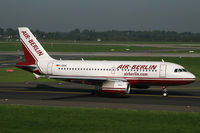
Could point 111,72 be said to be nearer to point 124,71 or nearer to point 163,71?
point 124,71

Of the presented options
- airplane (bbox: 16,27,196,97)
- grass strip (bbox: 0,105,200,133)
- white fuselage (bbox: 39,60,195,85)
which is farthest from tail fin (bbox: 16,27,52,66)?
grass strip (bbox: 0,105,200,133)

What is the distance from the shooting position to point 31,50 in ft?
134

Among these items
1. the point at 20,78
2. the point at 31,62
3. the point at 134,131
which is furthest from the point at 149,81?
the point at 20,78

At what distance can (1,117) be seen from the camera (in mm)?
24188

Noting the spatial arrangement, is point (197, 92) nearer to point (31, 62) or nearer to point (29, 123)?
point (31, 62)

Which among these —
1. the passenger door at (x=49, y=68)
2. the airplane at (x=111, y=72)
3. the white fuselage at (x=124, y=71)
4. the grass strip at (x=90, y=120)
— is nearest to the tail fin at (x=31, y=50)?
the airplane at (x=111, y=72)

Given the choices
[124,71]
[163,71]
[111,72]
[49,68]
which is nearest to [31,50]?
[49,68]

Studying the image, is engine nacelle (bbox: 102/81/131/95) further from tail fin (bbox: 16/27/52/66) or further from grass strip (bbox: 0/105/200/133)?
tail fin (bbox: 16/27/52/66)

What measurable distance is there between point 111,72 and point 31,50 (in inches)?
396

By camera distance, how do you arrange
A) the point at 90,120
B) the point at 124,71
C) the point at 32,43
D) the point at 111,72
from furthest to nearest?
the point at 32,43 < the point at 111,72 < the point at 124,71 < the point at 90,120

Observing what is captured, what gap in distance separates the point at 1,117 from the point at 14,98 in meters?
10.4

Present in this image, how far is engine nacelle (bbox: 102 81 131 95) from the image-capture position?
35156 millimetres

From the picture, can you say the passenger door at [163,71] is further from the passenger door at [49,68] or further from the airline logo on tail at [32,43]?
the airline logo on tail at [32,43]

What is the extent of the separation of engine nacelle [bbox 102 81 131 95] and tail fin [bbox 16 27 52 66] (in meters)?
8.77
